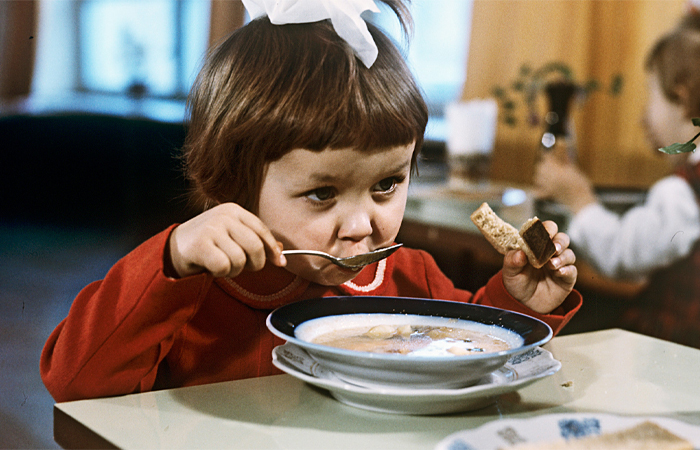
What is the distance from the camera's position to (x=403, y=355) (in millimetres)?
519

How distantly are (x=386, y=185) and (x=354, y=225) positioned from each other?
81 millimetres

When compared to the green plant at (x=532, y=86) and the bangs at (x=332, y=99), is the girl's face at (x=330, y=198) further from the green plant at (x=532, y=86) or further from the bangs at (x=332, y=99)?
the green plant at (x=532, y=86)

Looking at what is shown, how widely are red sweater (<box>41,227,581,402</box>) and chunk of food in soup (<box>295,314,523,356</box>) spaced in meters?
0.13

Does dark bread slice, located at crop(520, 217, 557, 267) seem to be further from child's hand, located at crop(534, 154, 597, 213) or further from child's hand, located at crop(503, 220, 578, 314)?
child's hand, located at crop(534, 154, 597, 213)

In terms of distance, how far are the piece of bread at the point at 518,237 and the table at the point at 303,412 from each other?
0.14 m

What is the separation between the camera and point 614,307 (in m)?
2.51

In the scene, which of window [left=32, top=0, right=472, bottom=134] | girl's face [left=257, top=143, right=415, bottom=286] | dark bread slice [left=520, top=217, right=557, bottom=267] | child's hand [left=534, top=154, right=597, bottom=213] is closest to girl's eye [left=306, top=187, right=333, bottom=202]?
girl's face [left=257, top=143, right=415, bottom=286]

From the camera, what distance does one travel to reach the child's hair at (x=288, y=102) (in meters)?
0.73

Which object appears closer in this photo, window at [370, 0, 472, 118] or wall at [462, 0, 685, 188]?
wall at [462, 0, 685, 188]

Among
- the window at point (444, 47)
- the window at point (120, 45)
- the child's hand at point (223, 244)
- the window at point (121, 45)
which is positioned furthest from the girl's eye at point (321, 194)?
the window at point (444, 47)

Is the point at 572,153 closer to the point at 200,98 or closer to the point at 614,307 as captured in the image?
the point at 614,307

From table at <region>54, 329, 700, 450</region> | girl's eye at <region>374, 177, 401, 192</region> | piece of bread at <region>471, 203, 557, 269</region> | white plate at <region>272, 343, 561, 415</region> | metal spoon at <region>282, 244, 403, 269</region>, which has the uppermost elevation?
girl's eye at <region>374, 177, 401, 192</region>

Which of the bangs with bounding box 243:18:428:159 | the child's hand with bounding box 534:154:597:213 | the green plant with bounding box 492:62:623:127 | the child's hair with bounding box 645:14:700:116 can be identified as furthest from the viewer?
the green plant with bounding box 492:62:623:127

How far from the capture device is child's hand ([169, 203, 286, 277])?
62 centimetres
